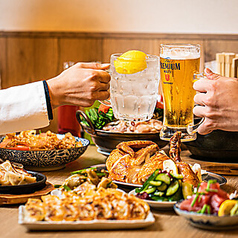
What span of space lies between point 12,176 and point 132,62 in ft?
1.60

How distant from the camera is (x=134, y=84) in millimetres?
1340

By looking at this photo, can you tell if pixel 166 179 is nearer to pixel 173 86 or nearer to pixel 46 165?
pixel 173 86

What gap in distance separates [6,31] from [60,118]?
6.62 feet

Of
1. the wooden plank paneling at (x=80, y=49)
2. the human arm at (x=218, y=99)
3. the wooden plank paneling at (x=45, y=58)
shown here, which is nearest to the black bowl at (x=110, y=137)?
the human arm at (x=218, y=99)

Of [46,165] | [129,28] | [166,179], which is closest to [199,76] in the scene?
[166,179]

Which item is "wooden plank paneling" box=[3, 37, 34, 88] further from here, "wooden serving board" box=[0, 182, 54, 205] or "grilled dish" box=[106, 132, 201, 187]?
"wooden serving board" box=[0, 182, 54, 205]

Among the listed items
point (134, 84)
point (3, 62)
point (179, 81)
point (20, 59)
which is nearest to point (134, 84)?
point (134, 84)

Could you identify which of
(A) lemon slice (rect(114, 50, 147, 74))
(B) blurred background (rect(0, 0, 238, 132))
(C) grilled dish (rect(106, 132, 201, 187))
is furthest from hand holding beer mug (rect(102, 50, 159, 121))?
(B) blurred background (rect(0, 0, 238, 132))

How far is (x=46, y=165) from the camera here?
1627 mm

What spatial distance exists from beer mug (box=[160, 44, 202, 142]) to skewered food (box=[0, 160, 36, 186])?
48 cm

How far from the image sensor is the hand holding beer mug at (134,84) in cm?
129

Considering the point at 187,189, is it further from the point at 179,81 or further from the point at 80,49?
the point at 80,49

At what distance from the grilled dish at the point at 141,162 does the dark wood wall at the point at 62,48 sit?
2196mm

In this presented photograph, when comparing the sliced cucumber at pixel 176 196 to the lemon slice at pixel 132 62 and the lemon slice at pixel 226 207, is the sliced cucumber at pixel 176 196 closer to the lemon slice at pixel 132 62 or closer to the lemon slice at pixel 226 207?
the lemon slice at pixel 226 207
